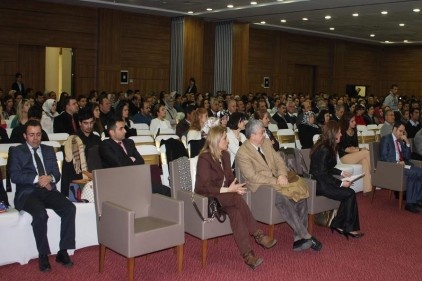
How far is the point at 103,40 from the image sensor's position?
17750 mm

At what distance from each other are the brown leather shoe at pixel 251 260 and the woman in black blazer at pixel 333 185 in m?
1.56

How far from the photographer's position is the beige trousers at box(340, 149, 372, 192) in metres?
8.42

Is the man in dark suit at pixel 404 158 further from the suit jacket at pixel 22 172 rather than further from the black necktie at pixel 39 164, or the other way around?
the suit jacket at pixel 22 172

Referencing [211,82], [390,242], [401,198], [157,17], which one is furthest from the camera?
[211,82]

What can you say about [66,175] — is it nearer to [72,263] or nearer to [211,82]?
[72,263]

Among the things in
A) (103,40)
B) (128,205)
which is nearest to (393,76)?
(103,40)

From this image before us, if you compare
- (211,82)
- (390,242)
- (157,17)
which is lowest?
(390,242)

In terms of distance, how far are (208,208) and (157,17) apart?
1473 centimetres

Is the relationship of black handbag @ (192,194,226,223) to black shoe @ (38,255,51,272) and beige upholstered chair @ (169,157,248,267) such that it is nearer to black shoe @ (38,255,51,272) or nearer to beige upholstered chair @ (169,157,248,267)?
beige upholstered chair @ (169,157,248,267)

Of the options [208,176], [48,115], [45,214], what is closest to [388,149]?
[208,176]

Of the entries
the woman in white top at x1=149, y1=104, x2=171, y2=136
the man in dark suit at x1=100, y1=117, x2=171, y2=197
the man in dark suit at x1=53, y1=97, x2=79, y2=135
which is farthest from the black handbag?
the woman in white top at x1=149, y1=104, x2=171, y2=136

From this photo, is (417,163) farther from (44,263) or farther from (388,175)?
(44,263)

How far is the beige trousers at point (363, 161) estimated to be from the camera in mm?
8422

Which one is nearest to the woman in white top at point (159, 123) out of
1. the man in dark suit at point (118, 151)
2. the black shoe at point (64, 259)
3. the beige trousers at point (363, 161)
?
the beige trousers at point (363, 161)
